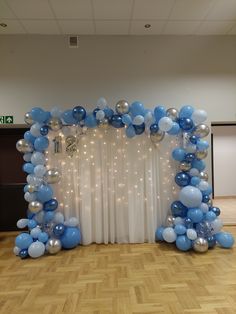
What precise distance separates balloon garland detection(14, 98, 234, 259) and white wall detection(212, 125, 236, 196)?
15.9ft

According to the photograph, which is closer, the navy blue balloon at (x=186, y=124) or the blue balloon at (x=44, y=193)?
the blue balloon at (x=44, y=193)

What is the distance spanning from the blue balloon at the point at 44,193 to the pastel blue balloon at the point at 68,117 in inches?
42.4

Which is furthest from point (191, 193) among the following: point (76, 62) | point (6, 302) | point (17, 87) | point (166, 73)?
point (17, 87)

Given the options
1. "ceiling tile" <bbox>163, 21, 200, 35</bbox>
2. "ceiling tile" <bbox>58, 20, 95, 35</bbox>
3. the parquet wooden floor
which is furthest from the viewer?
"ceiling tile" <bbox>163, 21, 200, 35</bbox>

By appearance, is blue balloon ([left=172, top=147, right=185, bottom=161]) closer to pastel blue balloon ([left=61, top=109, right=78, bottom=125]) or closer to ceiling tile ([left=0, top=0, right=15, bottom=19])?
pastel blue balloon ([left=61, top=109, right=78, bottom=125])

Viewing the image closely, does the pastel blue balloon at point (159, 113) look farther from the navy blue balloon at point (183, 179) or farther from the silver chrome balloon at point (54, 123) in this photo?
the silver chrome balloon at point (54, 123)

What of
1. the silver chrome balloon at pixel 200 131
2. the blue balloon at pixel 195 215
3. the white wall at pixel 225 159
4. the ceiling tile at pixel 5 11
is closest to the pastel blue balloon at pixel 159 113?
the silver chrome balloon at pixel 200 131

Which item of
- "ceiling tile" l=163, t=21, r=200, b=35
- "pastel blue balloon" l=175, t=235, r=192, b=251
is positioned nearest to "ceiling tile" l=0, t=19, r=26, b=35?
"ceiling tile" l=163, t=21, r=200, b=35

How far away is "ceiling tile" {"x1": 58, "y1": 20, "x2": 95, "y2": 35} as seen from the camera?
4.37 meters

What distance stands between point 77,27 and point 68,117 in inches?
66.8

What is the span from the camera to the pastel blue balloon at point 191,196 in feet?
12.6

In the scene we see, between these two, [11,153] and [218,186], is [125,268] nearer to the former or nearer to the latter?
[11,153]

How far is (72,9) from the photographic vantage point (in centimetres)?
397

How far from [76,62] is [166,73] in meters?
1.69
